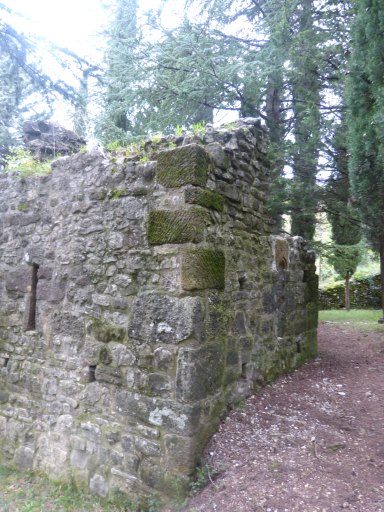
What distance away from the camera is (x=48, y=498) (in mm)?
3572

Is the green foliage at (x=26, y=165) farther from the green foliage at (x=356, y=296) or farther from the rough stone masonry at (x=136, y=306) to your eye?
the green foliage at (x=356, y=296)

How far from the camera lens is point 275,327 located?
4.72m

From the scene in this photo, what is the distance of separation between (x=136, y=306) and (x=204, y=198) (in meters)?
1.07

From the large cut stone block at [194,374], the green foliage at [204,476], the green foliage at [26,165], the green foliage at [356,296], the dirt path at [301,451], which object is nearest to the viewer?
the dirt path at [301,451]

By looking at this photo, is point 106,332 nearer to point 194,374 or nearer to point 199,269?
point 194,374

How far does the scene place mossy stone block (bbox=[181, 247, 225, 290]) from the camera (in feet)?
10.2

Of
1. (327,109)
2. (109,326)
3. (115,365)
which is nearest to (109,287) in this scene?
(109,326)

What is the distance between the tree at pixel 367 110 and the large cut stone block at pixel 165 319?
13.8 feet

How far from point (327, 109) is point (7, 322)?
800 cm

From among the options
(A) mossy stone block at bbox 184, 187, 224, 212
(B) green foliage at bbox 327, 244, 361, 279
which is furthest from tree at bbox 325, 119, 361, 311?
(A) mossy stone block at bbox 184, 187, 224, 212

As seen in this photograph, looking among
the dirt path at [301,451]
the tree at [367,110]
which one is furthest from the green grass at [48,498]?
the tree at [367,110]

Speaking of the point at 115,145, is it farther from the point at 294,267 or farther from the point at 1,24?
the point at 1,24

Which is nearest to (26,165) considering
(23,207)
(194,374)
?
(23,207)

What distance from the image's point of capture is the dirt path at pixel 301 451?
2623 millimetres
